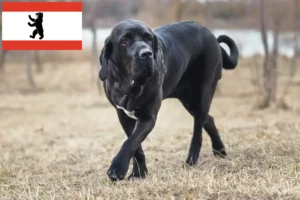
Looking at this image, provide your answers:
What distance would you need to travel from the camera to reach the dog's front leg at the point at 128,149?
171 inches

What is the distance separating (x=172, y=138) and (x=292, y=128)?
1.80m

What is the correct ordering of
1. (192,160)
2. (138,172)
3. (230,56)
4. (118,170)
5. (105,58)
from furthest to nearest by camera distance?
(230,56), (192,160), (138,172), (105,58), (118,170)

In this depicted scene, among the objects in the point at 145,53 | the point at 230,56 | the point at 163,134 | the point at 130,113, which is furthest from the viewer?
the point at 163,134

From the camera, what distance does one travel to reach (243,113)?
1306cm

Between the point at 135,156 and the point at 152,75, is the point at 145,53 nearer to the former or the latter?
the point at 152,75

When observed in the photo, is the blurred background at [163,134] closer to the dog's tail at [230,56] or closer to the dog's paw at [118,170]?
the dog's paw at [118,170]

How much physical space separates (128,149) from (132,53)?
30.5 inches

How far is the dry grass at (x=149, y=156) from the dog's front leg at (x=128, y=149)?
94 mm

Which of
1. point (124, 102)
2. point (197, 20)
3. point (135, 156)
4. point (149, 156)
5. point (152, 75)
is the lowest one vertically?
point (197, 20)

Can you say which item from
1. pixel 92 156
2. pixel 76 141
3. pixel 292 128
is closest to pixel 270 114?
pixel 292 128

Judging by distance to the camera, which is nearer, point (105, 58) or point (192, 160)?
point (105, 58)

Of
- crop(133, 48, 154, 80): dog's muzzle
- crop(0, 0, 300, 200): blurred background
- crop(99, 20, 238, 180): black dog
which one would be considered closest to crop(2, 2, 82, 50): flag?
crop(0, 0, 300, 200): blurred background

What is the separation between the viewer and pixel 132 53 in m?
4.23

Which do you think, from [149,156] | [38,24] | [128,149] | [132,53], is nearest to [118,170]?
[128,149]
